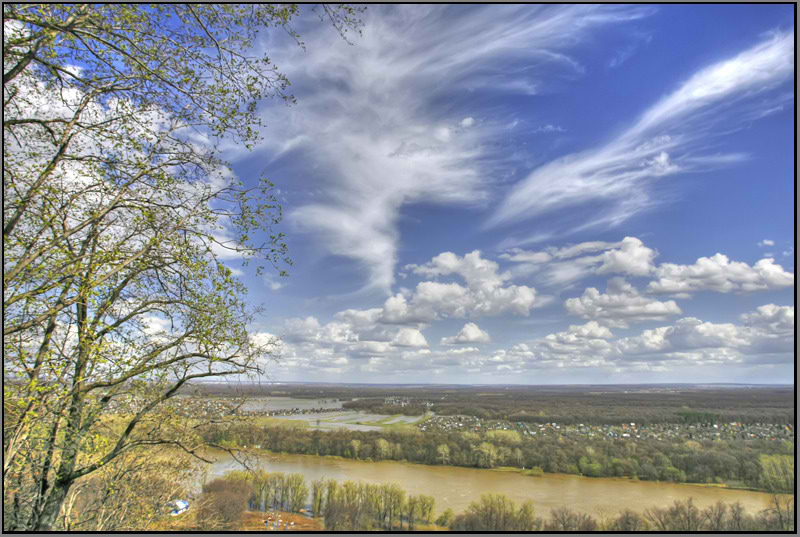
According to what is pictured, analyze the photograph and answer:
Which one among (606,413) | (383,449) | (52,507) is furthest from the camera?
(606,413)

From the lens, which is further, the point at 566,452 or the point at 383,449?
the point at 383,449

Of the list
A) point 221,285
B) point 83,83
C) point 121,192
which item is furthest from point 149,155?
point 221,285

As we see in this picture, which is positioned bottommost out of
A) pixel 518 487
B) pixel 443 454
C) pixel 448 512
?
pixel 518 487

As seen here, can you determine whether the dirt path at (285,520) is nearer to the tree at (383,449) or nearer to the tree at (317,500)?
the tree at (317,500)

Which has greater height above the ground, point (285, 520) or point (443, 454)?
point (285, 520)

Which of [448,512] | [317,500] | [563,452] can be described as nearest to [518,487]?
[563,452]

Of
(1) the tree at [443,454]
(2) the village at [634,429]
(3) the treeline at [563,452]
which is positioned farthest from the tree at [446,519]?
(2) the village at [634,429]

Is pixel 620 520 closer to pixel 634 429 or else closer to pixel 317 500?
pixel 317 500

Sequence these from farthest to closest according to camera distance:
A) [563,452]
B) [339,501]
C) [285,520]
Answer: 1. [563,452]
2. [339,501]
3. [285,520]
